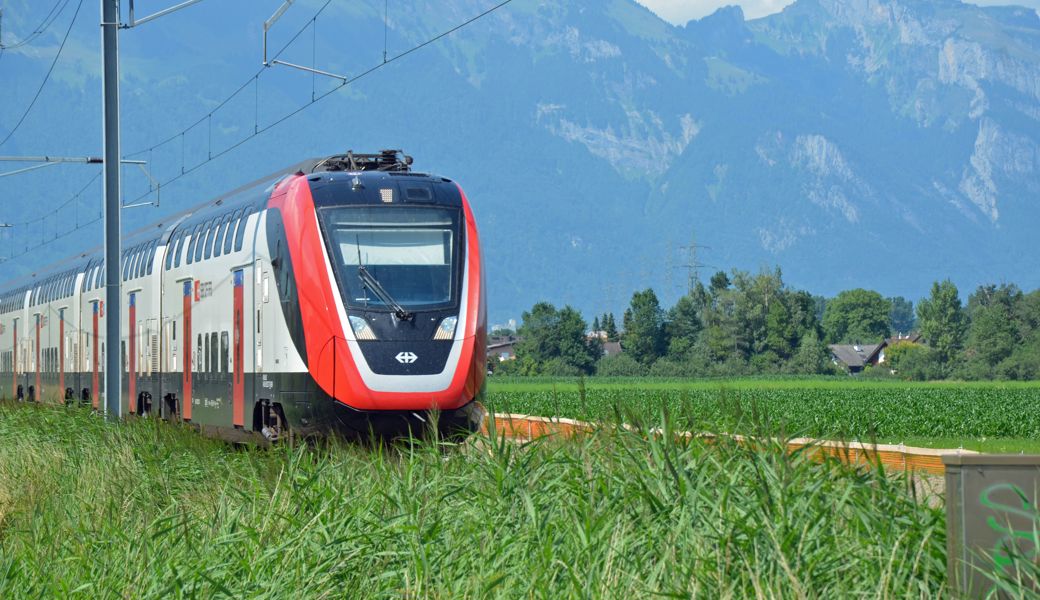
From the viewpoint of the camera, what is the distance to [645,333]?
155 m

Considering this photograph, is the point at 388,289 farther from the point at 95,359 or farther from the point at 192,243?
the point at 95,359

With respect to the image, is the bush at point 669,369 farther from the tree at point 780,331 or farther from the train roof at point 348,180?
the train roof at point 348,180

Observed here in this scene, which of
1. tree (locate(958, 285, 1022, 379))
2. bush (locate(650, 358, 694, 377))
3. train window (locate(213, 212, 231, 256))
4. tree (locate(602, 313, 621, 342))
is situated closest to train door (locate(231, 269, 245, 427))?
train window (locate(213, 212, 231, 256))

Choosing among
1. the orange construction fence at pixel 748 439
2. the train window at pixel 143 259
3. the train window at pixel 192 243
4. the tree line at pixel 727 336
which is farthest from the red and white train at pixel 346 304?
the tree line at pixel 727 336

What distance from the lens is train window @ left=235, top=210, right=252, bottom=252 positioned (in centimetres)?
1859

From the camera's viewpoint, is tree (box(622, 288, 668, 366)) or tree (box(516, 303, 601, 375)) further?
tree (box(622, 288, 668, 366))

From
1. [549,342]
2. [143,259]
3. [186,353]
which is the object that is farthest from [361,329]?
[549,342]

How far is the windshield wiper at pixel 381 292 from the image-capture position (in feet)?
51.8

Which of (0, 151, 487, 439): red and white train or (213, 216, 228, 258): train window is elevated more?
(213, 216, 228, 258): train window

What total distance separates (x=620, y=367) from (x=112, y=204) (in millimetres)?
124953

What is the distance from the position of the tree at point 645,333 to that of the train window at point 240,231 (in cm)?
13567

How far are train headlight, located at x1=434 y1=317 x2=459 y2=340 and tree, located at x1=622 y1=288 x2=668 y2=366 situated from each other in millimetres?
138187

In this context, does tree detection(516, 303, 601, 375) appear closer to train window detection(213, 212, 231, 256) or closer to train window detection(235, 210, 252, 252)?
train window detection(213, 212, 231, 256)

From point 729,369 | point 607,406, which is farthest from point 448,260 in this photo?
point 729,369
